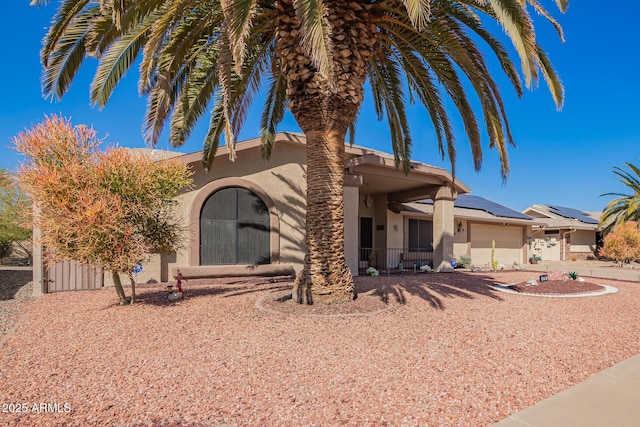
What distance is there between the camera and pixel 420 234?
21000mm

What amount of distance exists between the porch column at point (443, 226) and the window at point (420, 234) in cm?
419

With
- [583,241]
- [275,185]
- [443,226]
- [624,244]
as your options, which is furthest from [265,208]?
[583,241]

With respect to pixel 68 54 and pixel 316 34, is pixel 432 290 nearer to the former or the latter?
pixel 316 34

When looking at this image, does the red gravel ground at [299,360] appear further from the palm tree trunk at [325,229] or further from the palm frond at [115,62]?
the palm frond at [115,62]

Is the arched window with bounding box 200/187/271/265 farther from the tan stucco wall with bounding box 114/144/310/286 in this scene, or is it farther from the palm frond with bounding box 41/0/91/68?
the palm frond with bounding box 41/0/91/68

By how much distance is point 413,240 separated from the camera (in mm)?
20578

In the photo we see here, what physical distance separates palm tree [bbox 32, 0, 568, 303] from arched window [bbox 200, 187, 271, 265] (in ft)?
11.5

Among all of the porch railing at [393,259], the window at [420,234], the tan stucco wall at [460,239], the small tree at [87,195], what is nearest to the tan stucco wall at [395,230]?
the porch railing at [393,259]

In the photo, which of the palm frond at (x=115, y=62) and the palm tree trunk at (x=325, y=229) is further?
the palm tree trunk at (x=325, y=229)

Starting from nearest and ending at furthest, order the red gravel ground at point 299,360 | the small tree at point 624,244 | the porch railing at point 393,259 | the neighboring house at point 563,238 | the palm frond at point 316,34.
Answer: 1. the red gravel ground at point 299,360
2. the palm frond at point 316,34
3. the porch railing at point 393,259
4. the small tree at point 624,244
5. the neighboring house at point 563,238

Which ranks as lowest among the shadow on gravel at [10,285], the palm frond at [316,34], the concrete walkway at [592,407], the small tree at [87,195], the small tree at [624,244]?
the shadow on gravel at [10,285]

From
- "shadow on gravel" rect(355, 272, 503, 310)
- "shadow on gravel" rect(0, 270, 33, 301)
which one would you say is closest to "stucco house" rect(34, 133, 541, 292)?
"shadow on gravel" rect(0, 270, 33, 301)

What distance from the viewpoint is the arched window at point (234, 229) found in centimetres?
1264

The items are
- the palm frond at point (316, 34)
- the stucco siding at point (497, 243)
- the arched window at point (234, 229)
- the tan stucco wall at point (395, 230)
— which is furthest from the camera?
the stucco siding at point (497, 243)
